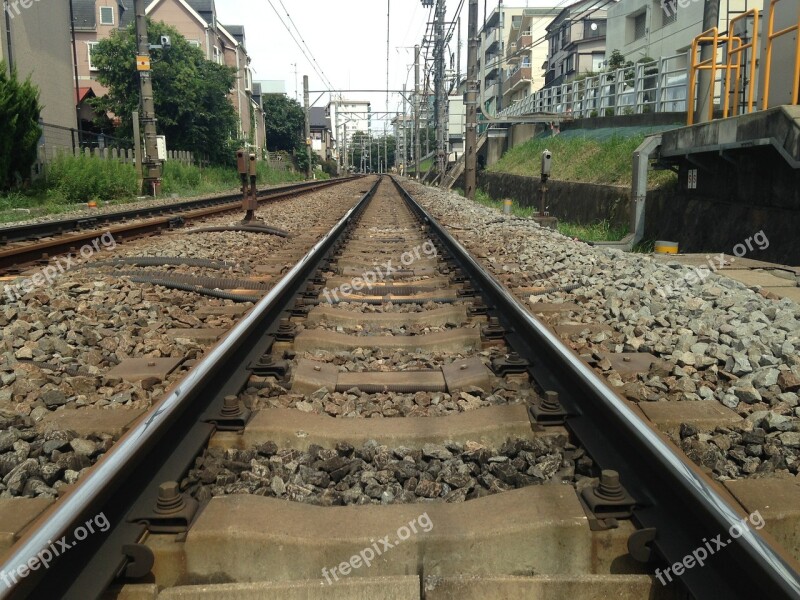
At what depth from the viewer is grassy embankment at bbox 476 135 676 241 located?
11422 mm

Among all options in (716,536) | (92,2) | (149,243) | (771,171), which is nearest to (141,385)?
(716,536)

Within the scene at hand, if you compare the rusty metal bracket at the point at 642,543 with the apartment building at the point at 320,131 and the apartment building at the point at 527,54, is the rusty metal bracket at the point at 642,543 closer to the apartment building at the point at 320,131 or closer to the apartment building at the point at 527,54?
the apartment building at the point at 527,54

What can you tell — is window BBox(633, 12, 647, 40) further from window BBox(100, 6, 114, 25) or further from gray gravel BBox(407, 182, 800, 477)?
gray gravel BBox(407, 182, 800, 477)

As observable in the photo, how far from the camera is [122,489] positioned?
199 centimetres

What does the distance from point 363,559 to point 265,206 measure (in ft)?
47.3

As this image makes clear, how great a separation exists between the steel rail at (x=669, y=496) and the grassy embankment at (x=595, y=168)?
8269 mm

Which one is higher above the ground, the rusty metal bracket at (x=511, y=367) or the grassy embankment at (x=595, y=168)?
the grassy embankment at (x=595, y=168)

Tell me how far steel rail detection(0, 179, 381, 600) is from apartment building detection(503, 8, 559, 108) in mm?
66481

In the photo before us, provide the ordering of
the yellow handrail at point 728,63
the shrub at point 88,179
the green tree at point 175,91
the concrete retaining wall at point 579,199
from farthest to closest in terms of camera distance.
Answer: the green tree at point 175,91 < the shrub at point 88,179 < the concrete retaining wall at point 579,199 < the yellow handrail at point 728,63

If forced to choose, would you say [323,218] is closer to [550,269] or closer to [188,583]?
[550,269]

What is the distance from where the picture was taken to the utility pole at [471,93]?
2033 cm

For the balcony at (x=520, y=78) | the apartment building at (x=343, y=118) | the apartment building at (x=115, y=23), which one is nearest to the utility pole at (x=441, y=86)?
the apartment building at (x=343, y=118)

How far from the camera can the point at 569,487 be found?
214 centimetres

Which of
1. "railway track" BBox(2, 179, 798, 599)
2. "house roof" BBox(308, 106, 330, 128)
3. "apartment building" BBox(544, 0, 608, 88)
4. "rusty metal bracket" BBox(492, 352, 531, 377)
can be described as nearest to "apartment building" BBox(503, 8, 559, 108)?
"apartment building" BBox(544, 0, 608, 88)
